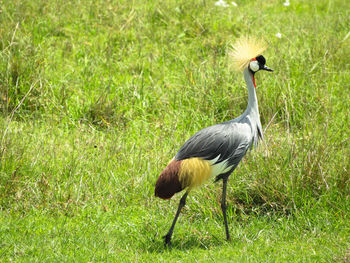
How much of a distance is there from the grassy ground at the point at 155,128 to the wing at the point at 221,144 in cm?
61

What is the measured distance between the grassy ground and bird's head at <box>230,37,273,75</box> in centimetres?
68

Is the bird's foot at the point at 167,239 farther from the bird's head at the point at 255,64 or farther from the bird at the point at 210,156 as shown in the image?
the bird's head at the point at 255,64

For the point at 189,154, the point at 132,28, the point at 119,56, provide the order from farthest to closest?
the point at 132,28 → the point at 119,56 → the point at 189,154

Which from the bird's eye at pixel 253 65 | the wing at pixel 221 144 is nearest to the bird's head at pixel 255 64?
the bird's eye at pixel 253 65

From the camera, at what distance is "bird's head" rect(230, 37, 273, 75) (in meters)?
4.89

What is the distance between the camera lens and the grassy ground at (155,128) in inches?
185

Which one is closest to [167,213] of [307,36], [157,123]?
[157,123]

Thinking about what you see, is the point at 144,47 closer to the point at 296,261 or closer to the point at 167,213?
the point at 167,213

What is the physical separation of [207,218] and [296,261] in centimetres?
103

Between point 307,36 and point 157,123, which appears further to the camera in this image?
point 307,36

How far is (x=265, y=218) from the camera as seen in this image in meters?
A: 5.05

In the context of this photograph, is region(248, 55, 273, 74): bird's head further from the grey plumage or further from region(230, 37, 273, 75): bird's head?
the grey plumage

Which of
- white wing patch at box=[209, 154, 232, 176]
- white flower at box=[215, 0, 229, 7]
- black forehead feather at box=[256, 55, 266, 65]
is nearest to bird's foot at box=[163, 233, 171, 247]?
white wing patch at box=[209, 154, 232, 176]

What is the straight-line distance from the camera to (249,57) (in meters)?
4.90
